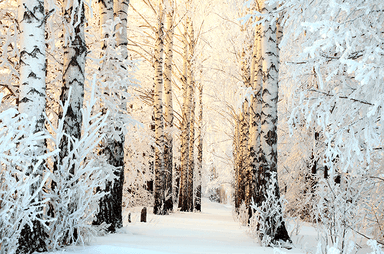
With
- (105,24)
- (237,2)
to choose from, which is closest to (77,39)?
(105,24)

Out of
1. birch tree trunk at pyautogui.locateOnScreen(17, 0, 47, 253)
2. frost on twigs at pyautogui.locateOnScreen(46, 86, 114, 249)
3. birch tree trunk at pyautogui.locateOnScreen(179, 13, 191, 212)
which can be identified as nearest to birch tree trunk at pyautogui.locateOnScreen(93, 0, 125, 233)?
frost on twigs at pyautogui.locateOnScreen(46, 86, 114, 249)

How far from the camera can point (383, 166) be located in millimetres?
5266

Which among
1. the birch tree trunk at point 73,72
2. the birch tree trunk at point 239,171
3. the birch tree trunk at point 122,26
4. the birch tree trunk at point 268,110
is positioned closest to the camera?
the birch tree trunk at point 73,72

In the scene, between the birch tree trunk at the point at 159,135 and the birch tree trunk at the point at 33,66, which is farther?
the birch tree trunk at the point at 159,135

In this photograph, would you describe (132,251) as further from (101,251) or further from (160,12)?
(160,12)

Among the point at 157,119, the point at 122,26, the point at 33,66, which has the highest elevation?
the point at 122,26

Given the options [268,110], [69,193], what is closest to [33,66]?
[69,193]

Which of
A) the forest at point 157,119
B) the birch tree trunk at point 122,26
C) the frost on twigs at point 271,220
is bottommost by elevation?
the frost on twigs at point 271,220

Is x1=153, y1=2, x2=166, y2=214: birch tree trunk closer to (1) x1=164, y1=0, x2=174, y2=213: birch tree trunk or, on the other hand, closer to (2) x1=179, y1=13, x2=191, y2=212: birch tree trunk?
(1) x1=164, y1=0, x2=174, y2=213: birch tree trunk

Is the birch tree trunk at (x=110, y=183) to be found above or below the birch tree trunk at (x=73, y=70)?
below

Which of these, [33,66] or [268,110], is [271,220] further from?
[33,66]

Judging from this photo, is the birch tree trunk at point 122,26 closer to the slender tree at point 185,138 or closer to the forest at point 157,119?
the forest at point 157,119

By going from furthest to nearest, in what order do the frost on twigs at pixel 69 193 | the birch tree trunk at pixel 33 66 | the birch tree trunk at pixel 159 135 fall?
the birch tree trunk at pixel 159 135 < the frost on twigs at pixel 69 193 < the birch tree trunk at pixel 33 66

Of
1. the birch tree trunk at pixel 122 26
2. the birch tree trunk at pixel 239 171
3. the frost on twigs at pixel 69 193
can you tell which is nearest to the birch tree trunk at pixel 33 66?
the frost on twigs at pixel 69 193
